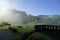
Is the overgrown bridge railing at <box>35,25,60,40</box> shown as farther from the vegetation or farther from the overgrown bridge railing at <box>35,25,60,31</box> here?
the vegetation

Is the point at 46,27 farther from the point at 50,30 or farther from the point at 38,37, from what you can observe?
the point at 38,37

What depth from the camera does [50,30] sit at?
3609 mm

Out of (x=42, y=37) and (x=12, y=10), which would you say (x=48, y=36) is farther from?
(x=12, y=10)

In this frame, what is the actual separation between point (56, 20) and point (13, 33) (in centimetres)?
98

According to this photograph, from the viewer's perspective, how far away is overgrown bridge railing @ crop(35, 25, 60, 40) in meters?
3.55

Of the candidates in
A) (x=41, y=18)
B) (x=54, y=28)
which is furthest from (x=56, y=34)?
(x=41, y=18)

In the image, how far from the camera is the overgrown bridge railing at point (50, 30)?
140 inches

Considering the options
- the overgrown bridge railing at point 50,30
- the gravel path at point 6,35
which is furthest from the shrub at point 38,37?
the gravel path at point 6,35

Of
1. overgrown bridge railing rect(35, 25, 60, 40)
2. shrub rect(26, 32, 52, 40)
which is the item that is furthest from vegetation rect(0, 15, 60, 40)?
overgrown bridge railing rect(35, 25, 60, 40)

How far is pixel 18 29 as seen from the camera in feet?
12.4

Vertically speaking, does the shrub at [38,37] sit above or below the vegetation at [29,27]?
below

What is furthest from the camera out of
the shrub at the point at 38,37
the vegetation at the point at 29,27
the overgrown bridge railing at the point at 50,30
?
the vegetation at the point at 29,27

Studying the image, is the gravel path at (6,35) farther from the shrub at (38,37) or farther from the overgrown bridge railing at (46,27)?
the overgrown bridge railing at (46,27)

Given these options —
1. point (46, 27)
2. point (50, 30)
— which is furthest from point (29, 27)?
point (50, 30)
